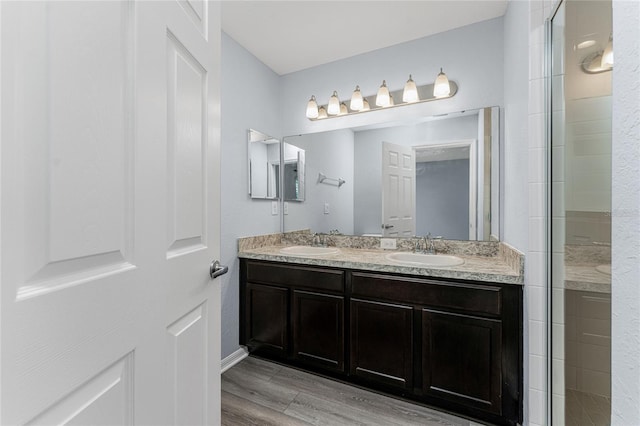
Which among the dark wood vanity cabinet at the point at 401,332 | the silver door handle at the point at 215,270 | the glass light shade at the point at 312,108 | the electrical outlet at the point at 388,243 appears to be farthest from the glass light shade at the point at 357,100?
the silver door handle at the point at 215,270

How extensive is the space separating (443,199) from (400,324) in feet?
3.30

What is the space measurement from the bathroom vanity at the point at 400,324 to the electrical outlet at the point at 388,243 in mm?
151

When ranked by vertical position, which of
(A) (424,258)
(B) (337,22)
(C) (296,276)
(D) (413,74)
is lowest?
(C) (296,276)

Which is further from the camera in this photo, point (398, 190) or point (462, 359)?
point (398, 190)

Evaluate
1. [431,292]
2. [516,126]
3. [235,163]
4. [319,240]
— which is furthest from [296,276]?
[516,126]

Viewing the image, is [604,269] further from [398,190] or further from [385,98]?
[385,98]

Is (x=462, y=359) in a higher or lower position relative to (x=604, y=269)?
lower

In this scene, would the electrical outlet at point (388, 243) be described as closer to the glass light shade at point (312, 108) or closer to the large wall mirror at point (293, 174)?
the large wall mirror at point (293, 174)

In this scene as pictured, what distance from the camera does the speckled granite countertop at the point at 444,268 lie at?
57.3 inches

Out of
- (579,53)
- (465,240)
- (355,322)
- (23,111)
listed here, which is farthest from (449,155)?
(23,111)

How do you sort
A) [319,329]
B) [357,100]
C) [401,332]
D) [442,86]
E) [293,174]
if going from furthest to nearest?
[293,174], [357,100], [442,86], [319,329], [401,332]

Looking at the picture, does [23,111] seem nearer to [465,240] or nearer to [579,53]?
[579,53]

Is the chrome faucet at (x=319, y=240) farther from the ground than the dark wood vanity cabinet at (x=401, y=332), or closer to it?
farther from the ground

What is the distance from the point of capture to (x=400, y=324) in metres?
1.65
